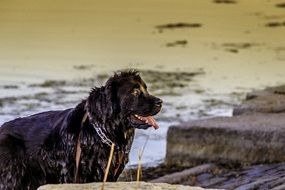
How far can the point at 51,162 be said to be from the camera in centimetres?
732

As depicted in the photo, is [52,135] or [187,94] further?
[187,94]

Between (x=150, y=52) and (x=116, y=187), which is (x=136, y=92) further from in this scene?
(x=150, y=52)

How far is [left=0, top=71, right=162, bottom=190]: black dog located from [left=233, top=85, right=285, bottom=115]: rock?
406 centimetres

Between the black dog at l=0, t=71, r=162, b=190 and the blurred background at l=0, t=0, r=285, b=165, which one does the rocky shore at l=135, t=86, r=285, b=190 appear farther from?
the black dog at l=0, t=71, r=162, b=190

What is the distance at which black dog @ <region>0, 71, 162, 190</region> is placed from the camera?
7.21 metres

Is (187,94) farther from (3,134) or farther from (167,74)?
(3,134)

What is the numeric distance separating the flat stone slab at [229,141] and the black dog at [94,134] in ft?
9.47

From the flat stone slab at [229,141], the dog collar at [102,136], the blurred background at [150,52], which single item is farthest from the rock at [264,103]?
the dog collar at [102,136]

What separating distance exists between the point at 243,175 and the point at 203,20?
12370 millimetres

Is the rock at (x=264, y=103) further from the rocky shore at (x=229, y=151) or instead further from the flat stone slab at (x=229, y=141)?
the flat stone slab at (x=229, y=141)

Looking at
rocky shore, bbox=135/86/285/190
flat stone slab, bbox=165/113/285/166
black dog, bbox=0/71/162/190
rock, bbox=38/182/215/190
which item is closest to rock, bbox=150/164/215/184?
rocky shore, bbox=135/86/285/190

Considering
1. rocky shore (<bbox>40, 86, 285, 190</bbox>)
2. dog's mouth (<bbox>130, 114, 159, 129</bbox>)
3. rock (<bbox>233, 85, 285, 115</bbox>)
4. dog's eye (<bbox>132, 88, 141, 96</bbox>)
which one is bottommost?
rocky shore (<bbox>40, 86, 285, 190</bbox>)

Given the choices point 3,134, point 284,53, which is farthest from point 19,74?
point 3,134

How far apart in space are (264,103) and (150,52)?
7.34m
